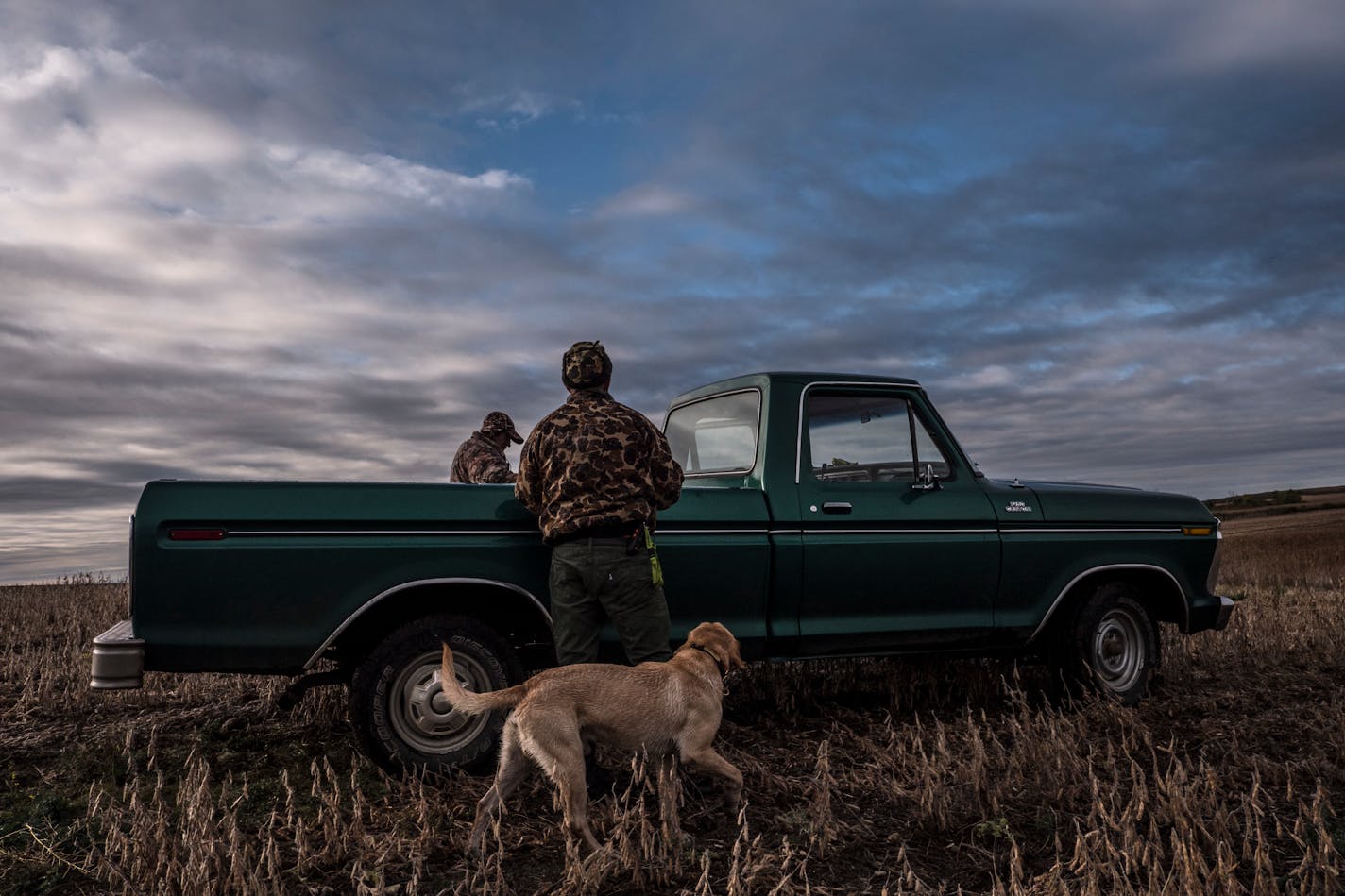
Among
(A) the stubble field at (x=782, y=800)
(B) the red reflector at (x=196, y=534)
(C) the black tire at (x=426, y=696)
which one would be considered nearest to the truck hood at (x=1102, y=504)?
(A) the stubble field at (x=782, y=800)

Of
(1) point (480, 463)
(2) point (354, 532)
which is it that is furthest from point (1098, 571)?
(1) point (480, 463)

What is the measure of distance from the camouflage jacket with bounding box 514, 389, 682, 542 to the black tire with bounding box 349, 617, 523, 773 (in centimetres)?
66

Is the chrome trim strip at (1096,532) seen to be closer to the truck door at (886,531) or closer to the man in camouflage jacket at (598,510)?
the truck door at (886,531)

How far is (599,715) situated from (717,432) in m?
2.67

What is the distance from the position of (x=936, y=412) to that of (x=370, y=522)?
3533mm

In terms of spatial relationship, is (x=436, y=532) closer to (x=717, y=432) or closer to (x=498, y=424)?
(x=717, y=432)

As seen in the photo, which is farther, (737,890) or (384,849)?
(384,849)

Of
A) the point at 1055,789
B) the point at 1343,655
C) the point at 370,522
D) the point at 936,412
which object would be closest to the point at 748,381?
the point at 936,412

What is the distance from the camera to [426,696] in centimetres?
465

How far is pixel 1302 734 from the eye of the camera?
18.5 ft

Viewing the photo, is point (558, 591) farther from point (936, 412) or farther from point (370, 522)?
point (936, 412)

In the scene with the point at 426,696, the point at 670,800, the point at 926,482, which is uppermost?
the point at 926,482

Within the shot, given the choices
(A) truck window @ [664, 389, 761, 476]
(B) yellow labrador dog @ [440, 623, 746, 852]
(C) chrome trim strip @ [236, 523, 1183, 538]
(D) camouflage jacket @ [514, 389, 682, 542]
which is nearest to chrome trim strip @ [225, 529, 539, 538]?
(C) chrome trim strip @ [236, 523, 1183, 538]

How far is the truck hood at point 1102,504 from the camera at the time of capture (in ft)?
20.6
